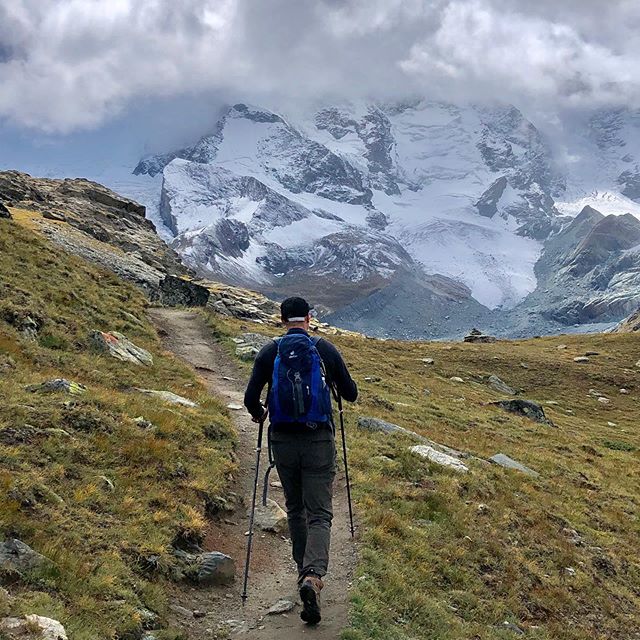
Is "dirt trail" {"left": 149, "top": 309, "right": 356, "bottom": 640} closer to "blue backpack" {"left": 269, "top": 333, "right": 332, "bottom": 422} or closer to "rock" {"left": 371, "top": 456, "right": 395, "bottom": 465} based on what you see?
"rock" {"left": 371, "top": 456, "right": 395, "bottom": 465}

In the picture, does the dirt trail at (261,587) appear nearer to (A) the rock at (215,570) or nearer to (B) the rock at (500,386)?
(A) the rock at (215,570)

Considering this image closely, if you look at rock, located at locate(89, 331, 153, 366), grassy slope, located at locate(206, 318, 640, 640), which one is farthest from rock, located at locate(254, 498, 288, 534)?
rock, located at locate(89, 331, 153, 366)

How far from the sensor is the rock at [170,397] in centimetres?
1766

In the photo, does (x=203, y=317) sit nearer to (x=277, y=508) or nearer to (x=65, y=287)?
(x=65, y=287)

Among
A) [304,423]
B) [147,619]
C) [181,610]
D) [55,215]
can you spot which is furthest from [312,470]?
[55,215]

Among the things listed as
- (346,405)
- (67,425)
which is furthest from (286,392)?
(346,405)

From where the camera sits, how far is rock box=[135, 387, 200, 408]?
17.7 m

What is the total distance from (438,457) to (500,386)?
2916cm

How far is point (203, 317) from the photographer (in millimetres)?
42406

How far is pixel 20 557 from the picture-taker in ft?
25.6

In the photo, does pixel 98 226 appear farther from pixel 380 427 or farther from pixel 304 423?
pixel 304 423

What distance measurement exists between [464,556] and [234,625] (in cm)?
568

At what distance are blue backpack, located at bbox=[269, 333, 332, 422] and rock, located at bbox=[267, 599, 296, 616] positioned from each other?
2745 mm

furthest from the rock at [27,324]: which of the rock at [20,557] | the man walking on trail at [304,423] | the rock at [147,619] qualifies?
the rock at [147,619]
